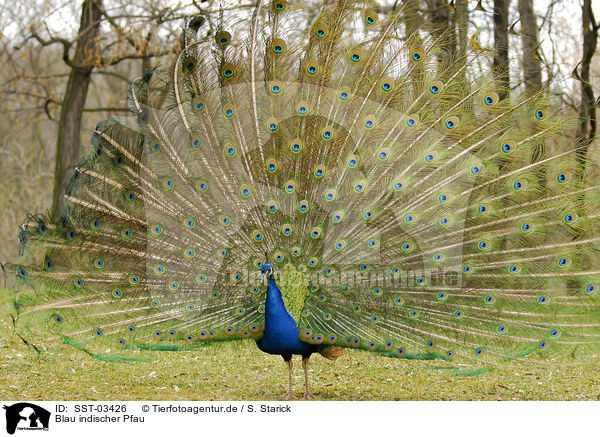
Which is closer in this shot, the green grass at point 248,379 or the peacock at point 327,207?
the peacock at point 327,207

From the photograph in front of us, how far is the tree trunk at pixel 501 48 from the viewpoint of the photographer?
4965mm

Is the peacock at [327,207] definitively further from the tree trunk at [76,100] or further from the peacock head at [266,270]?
the tree trunk at [76,100]

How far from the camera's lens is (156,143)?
16.4 feet

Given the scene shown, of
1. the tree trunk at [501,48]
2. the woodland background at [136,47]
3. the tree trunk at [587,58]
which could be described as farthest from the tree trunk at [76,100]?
the tree trunk at [587,58]

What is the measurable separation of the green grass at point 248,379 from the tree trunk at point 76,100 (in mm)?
4936

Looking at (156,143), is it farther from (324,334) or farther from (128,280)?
(324,334)

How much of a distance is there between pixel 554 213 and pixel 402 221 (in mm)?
1141

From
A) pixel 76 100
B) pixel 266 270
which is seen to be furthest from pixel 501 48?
pixel 76 100

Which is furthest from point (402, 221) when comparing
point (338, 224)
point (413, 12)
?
point (413, 12)

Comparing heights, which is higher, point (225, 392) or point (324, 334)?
point (324, 334)
